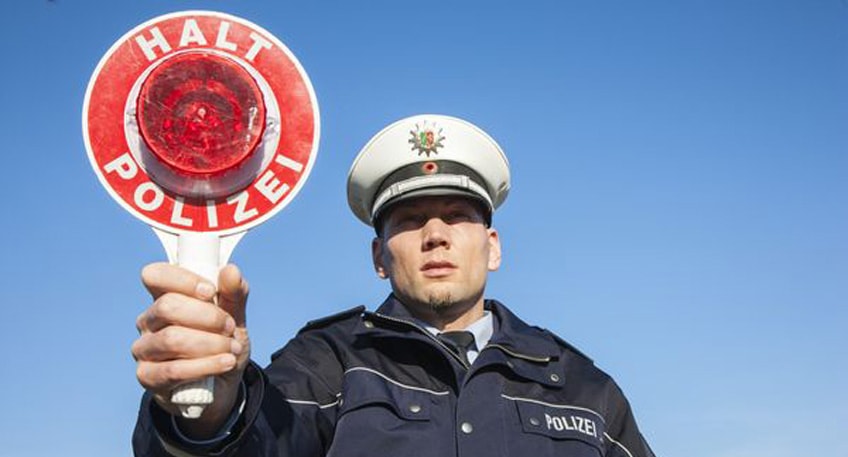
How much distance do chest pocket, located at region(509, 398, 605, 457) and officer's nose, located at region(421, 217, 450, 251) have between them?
2.97 ft

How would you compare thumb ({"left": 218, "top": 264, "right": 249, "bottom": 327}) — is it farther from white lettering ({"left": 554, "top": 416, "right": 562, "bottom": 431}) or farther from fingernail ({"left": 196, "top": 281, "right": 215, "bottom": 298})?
white lettering ({"left": 554, "top": 416, "right": 562, "bottom": 431})

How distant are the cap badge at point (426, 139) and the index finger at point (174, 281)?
2.93 m

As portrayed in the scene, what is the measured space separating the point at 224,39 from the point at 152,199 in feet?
1.72

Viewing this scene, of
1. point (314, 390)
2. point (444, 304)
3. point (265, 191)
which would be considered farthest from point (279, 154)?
point (444, 304)

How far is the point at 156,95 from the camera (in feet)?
8.80

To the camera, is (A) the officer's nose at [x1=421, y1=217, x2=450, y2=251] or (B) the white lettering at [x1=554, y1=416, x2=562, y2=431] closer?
(B) the white lettering at [x1=554, y1=416, x2=562, y2=431]

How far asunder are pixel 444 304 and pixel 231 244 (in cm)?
212

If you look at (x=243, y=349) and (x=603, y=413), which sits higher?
(x=603, y=413)

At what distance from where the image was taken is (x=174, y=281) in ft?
8.20

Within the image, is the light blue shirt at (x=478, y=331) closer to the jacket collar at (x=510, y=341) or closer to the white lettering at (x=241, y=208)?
the jacket collar at (x=510, y=341)

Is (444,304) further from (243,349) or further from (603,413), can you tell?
(243,349)

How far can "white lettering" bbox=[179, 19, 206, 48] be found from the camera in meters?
2.79

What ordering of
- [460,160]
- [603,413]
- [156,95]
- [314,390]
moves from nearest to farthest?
[156,95] → [314,390] → [603,413] → [460,160]

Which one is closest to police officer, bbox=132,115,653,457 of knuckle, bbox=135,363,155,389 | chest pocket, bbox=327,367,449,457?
chest pocket, bbox=327,367,449,457
